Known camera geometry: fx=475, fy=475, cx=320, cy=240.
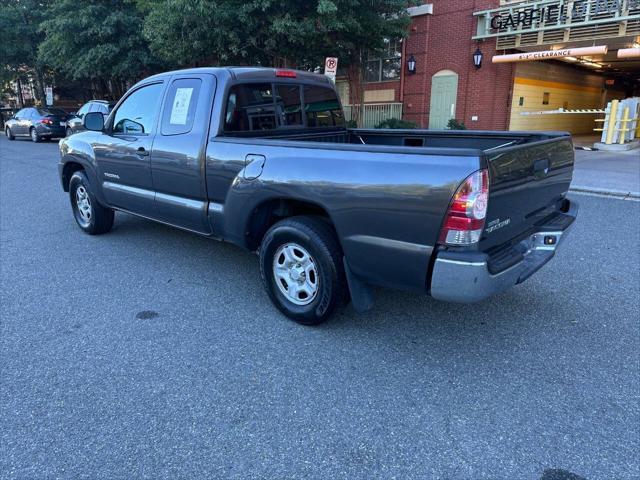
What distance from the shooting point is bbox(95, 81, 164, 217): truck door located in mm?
4754

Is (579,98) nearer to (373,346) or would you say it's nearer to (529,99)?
(529,99)

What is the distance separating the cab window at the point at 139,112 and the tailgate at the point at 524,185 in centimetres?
337

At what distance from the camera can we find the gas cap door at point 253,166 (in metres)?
3.61

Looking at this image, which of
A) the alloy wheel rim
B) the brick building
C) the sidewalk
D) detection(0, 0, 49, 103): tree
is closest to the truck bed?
the alloy wheel rim

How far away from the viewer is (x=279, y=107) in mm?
4551

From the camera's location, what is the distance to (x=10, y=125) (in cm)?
2361

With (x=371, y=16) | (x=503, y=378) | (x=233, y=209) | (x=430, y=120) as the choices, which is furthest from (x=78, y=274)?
(x=430, y=120)

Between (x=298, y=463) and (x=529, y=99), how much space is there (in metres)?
17.7

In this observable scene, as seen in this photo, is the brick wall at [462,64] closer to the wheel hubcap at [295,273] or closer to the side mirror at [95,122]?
the side mirror at [95,122]

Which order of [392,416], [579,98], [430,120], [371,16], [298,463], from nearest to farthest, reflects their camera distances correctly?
1. [298,463]
2. [392,416]
3. [371,16]
4. [430,120]
5. [579,98]

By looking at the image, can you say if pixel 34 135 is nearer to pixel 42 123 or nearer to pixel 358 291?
pixel 42 123

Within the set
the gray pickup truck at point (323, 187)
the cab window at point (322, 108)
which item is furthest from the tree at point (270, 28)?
the gray pickup truck at point (323, 187)

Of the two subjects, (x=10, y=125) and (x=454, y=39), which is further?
(x=10, y=125)

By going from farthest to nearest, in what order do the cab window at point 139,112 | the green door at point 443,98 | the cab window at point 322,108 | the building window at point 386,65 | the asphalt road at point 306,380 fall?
1. the building window at point 386,65
2. the green door at point 443,98
3. the cab window at point 322,108
4. the cab window at point 139,112
5. the asphalt road at point 306,380
